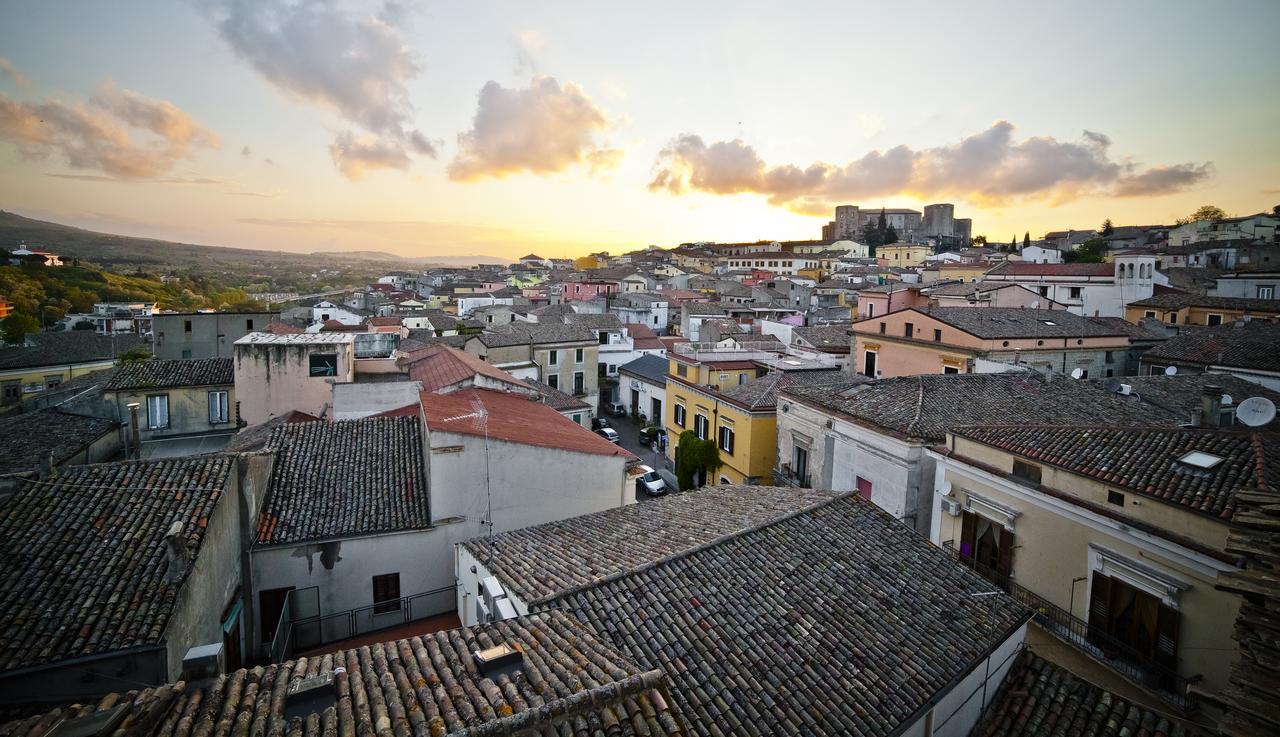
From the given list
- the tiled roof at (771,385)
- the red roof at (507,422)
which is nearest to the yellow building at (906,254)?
the tiled roof at (771,385)

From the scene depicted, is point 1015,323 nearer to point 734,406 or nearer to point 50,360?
point 734,406

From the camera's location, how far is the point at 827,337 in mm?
33812

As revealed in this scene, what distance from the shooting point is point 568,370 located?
35812mm

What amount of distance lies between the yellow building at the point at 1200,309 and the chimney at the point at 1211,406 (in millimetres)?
22946

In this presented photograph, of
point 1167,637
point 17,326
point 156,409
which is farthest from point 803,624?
point 17,326

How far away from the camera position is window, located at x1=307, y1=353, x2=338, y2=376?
18391 millimetres

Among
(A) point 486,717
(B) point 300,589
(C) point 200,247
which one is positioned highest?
(C) point 200,247

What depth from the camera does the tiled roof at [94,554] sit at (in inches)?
260

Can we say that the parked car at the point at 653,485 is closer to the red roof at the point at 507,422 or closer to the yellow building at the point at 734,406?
the yellow building at the point at 734,406

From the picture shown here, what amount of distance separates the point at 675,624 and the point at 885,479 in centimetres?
910

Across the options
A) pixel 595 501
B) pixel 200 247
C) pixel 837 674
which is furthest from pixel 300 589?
pixel 200 247

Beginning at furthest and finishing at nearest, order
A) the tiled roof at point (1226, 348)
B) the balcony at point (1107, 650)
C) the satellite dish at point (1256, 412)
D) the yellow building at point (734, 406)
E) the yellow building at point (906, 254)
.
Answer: the yellow building at point (906, 254) → the yellow building at point (734, 406) → the tiled roof at point (1226, 348) → the satellite dish at point (1256, 412) → the balcony at point (1107, 650)

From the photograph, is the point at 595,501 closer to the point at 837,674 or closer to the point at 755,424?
the point at 837,674

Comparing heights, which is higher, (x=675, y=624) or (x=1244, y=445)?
(x=1244, y=445)
